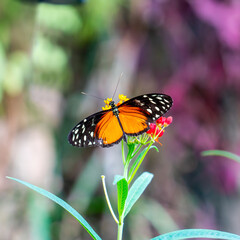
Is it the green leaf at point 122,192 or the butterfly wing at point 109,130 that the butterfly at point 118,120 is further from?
the green leaf at point 122,192

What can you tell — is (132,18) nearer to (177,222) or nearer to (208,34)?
(208,34)

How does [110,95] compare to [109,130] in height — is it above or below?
below

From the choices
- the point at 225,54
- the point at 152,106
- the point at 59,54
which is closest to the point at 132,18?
the point at 59,54

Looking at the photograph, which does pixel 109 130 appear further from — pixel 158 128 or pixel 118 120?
pixel 158 128

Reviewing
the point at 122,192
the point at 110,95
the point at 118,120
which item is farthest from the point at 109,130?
the point at 110,95

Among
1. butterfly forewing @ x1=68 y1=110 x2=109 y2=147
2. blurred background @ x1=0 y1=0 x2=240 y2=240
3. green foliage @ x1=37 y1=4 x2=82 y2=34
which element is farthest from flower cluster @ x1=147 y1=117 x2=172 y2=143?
green foliage @ x1=37 y1=4 x2=82 y2=34

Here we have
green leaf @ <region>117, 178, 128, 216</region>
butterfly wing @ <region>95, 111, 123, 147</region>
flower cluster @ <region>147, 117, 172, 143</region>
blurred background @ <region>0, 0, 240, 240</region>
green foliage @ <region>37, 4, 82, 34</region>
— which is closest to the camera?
green leaf @ <region>117, 178, 128, 216</region>

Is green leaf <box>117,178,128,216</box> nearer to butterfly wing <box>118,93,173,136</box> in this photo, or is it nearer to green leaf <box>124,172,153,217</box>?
green leaf <box>124,172,153,217</box>

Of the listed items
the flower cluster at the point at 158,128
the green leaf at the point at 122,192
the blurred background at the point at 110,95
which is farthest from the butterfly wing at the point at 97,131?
the blurred background at the point at 110,95
